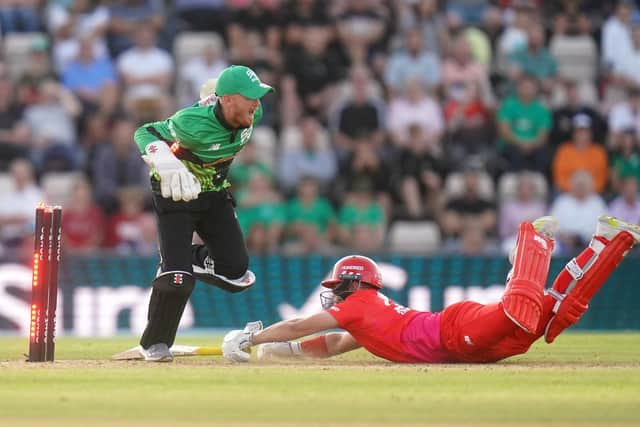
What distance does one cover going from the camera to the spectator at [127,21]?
19.6 m

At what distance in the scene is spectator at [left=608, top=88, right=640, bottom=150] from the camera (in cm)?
1886

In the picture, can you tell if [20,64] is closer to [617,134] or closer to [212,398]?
[617,134]

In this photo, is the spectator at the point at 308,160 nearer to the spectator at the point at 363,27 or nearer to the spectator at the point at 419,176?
the spectator at the point at 419,176

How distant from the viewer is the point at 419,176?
17.9 metres

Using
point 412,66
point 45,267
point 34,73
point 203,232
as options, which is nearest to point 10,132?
point 34,73

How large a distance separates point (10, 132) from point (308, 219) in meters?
4.14

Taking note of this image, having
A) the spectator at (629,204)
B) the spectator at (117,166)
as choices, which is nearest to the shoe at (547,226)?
the spectator at (629,204)

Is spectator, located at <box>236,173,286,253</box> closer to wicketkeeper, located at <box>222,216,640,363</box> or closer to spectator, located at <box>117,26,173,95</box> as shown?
spectator, located at <box>117,26,173,95</box>

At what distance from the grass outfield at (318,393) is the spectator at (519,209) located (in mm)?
7086

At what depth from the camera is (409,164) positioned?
17.9m

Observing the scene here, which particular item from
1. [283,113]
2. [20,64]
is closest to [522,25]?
[283,113]

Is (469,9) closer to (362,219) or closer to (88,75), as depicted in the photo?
(362,219)

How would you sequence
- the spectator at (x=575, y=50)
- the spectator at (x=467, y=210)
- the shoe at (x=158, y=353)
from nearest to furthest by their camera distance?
the shoe at (x=158, y=353) < the spectator at (x=467, y=210) < the spectator at (x=575, y=50)

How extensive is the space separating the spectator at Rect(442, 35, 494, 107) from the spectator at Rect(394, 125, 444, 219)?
1.42 m
